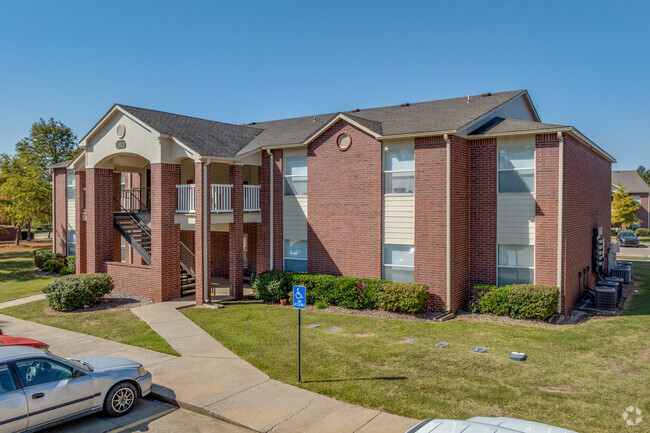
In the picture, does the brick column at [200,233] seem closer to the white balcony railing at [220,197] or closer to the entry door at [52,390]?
the white balcony railing at [220,197]

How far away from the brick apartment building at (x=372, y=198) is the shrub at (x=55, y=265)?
429 centimetres

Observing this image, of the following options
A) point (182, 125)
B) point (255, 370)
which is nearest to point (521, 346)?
point (255, 370)

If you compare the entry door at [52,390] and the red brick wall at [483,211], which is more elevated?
the red brick wall at [483,211]

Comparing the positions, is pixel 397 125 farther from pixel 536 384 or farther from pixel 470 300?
pixel 536 384

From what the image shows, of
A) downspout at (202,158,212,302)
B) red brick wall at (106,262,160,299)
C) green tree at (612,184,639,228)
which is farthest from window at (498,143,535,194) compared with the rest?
green tree at (612,184,639,228)

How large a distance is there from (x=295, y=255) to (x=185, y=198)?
16.0 feet

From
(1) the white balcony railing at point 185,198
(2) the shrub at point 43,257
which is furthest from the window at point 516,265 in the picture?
(2) the shrub at point 43,257

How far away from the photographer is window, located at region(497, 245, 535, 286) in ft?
48.9

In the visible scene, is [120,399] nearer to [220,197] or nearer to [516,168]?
[220,197]

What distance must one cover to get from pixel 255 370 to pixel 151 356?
293 cm

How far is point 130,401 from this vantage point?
320 inches

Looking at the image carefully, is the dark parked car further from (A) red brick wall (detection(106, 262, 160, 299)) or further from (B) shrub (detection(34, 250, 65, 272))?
(B) shrub (detection(34, 250, 65, 272))

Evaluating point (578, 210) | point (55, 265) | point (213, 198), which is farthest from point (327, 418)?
point (55, 265)

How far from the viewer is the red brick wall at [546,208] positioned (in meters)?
14.4
